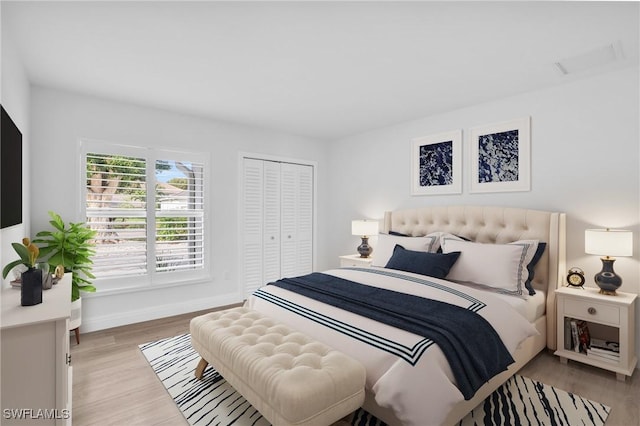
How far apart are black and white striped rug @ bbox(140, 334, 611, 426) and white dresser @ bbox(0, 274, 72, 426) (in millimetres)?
739

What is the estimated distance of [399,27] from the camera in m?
2.14

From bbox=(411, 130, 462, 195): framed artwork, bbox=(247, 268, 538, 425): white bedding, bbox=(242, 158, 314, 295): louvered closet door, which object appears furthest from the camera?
bbox=(242, 158, 314, 295): louvered closet door

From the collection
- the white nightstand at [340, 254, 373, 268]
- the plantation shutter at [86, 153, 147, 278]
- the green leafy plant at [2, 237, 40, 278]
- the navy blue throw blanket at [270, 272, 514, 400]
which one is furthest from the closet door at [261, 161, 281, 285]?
the green leafy plant at [2, 237, 40, 278]

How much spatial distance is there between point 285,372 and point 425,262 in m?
1.90

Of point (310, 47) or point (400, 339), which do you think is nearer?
point (400, 339)

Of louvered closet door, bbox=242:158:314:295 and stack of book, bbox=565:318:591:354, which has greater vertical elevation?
louvered closet door, bbox=242:158:314:295

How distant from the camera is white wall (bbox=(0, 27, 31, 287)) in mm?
2105

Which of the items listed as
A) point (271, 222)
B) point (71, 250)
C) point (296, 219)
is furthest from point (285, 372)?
point (296, 219)

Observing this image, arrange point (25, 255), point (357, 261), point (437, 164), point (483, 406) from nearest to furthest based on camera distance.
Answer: point (25, 255)
point (483, 406)
point (437, 164)
point (357, 261)

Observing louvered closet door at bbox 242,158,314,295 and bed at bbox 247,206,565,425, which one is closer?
bed at bbox 247,206,565,425

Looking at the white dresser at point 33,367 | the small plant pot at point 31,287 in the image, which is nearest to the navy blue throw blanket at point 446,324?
the white dresser at point 33,367

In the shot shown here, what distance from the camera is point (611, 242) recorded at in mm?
2520

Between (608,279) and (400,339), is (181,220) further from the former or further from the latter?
(608,279)

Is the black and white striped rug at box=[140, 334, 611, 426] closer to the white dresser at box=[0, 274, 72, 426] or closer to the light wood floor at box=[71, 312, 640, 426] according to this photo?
the light wood floor at box=[71, 312, 640, 426]
